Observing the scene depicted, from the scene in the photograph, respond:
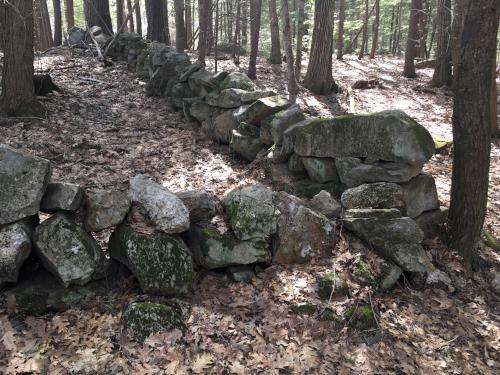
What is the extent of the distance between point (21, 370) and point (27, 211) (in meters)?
1.44

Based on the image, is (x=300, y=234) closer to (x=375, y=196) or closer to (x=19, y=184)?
(x=375, y=196)

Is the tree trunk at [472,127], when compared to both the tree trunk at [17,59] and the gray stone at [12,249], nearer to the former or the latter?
the gray stone at [12,249]

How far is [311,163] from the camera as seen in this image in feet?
20.6

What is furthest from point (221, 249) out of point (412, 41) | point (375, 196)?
point (412, 41)

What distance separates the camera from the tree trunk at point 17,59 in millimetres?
7941

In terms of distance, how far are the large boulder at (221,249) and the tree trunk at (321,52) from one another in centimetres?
846

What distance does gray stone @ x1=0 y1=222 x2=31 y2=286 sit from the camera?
3932mm

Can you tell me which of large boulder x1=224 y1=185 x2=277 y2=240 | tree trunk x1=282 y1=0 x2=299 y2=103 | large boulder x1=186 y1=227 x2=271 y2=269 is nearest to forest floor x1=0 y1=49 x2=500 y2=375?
large boulder x1=186 y1=227 x2=271 y2=269

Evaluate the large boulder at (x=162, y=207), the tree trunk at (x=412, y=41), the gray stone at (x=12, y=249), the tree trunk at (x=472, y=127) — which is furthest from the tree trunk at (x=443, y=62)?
the gray stone at (x=12, y=249)

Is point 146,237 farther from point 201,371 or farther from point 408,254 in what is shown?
point 408,254

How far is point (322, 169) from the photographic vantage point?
6188 millimetres

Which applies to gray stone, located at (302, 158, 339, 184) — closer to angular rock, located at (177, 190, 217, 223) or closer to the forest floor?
the forest floor

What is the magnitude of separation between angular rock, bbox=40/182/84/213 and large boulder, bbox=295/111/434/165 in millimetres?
3292

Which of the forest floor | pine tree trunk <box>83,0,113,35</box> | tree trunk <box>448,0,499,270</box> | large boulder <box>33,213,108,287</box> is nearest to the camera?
the forest floor
